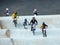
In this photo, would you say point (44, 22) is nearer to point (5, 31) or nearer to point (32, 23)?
point (32, 23)

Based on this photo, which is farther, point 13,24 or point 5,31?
point 13,24

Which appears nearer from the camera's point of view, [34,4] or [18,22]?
[18,22]

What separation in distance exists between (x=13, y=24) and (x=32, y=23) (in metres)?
1.49

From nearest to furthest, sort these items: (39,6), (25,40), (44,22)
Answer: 1. (25,40)
2. (44,22)
3. (39,6)

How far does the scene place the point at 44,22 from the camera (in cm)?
1452

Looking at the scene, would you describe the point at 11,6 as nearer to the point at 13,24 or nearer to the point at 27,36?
the point at 13,24

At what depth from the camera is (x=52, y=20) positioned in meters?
14.7

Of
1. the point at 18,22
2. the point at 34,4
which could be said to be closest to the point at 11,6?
the point at 34,4

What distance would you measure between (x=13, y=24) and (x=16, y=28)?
326 millimetres

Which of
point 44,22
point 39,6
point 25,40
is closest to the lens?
point 25,40

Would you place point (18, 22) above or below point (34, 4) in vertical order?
below

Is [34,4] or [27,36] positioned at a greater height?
[34,4]

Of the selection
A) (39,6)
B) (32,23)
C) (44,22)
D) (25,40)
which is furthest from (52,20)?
(39,6)

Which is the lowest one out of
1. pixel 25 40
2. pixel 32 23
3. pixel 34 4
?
pixel 25 40
